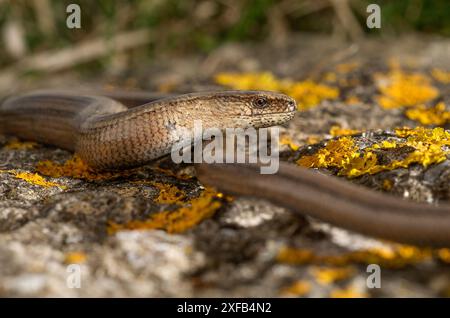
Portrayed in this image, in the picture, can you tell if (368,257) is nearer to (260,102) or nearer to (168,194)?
(168,194)

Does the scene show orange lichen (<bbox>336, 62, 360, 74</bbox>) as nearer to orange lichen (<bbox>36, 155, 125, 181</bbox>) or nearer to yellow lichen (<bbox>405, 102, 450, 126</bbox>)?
yellow lichen (<bbox>405, 102, 450, 126</bbox>)

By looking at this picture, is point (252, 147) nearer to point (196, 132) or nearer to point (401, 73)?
point (196, 132)

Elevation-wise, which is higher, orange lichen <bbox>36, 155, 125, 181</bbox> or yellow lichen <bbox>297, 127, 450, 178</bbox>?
yellow lichen <bbox>297, 127, 450, 178</bbox>

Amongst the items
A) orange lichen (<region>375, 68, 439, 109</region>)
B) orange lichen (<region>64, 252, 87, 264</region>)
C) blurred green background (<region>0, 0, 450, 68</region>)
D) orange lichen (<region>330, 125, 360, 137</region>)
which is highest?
blurred green background (<region>0, 0, 450, 68</region>)

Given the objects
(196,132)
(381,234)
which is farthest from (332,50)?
(381,234)

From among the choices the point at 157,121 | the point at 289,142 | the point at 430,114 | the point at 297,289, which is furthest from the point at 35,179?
the point at 430,114

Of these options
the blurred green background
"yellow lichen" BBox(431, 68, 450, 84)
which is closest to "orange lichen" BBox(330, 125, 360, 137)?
"yellow lichen" BBox(431, 68, 450, 84)
